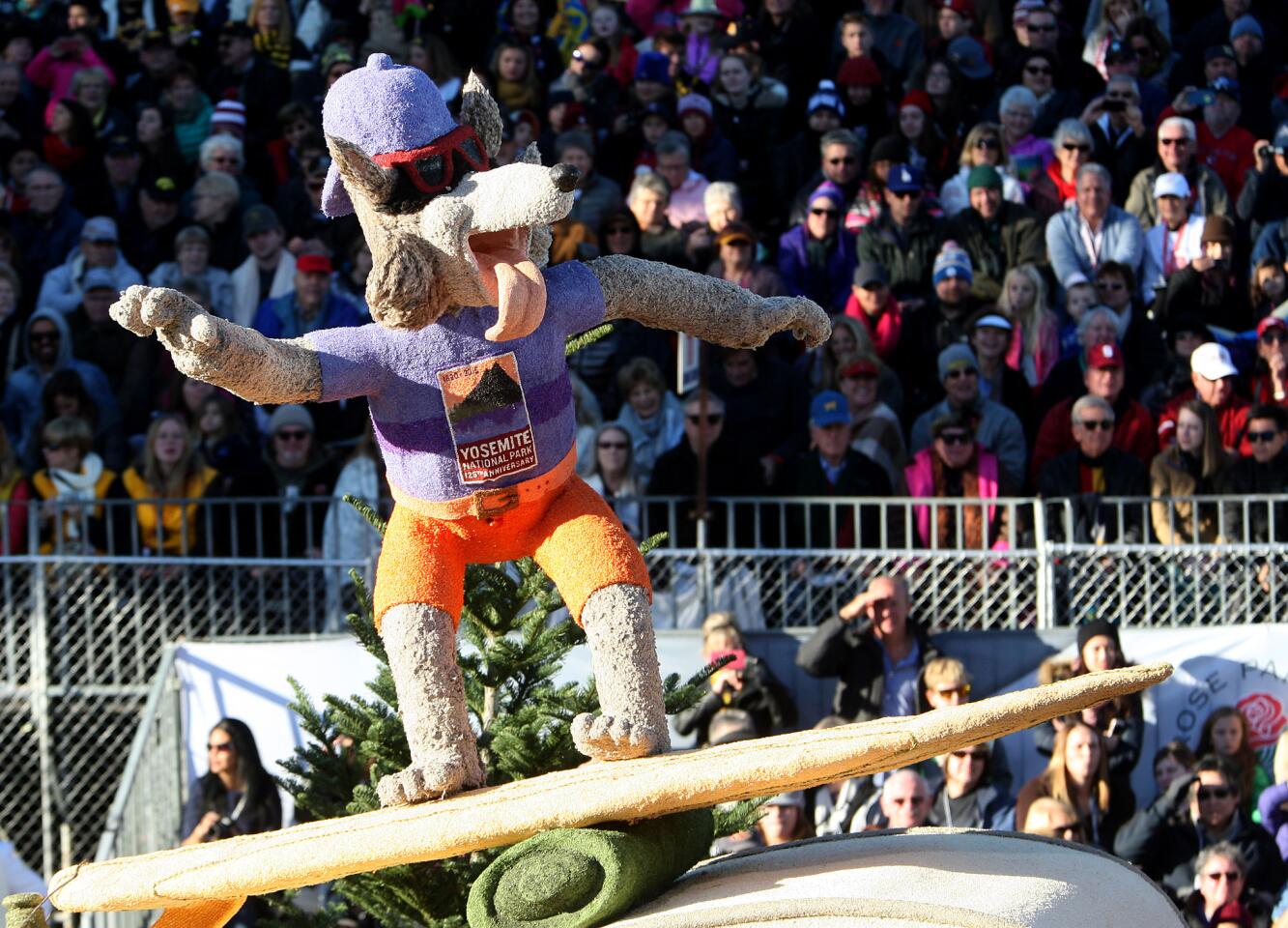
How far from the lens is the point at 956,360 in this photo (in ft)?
32.9

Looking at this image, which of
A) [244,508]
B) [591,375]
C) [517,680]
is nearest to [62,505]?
[244,508]

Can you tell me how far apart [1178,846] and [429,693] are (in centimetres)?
416

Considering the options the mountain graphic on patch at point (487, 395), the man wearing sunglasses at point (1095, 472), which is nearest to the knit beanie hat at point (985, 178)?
the man wearing sunglasses at point (1095, 472)

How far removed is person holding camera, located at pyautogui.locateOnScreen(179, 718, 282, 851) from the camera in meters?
8.20

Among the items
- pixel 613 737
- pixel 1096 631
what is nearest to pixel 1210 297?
pixel 1096 631

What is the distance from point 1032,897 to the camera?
4.05 meters

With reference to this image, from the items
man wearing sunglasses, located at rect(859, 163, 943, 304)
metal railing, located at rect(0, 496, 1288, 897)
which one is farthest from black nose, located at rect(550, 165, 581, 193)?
man wearing sunglasses, located at rect(859, 163, 943, 304)

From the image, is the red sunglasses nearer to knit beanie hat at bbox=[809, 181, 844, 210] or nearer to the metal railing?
the metal railing

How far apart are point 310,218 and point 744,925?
834cm

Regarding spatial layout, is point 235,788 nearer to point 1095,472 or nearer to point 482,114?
point 1095,472

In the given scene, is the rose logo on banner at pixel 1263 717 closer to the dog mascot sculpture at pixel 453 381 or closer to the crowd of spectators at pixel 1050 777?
the crowd of spectators at pixel 1050 777

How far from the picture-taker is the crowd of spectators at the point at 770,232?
962 cm

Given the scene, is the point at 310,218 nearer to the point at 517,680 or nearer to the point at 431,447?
the point at 517,680

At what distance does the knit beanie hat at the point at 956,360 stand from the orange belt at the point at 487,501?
560cm
